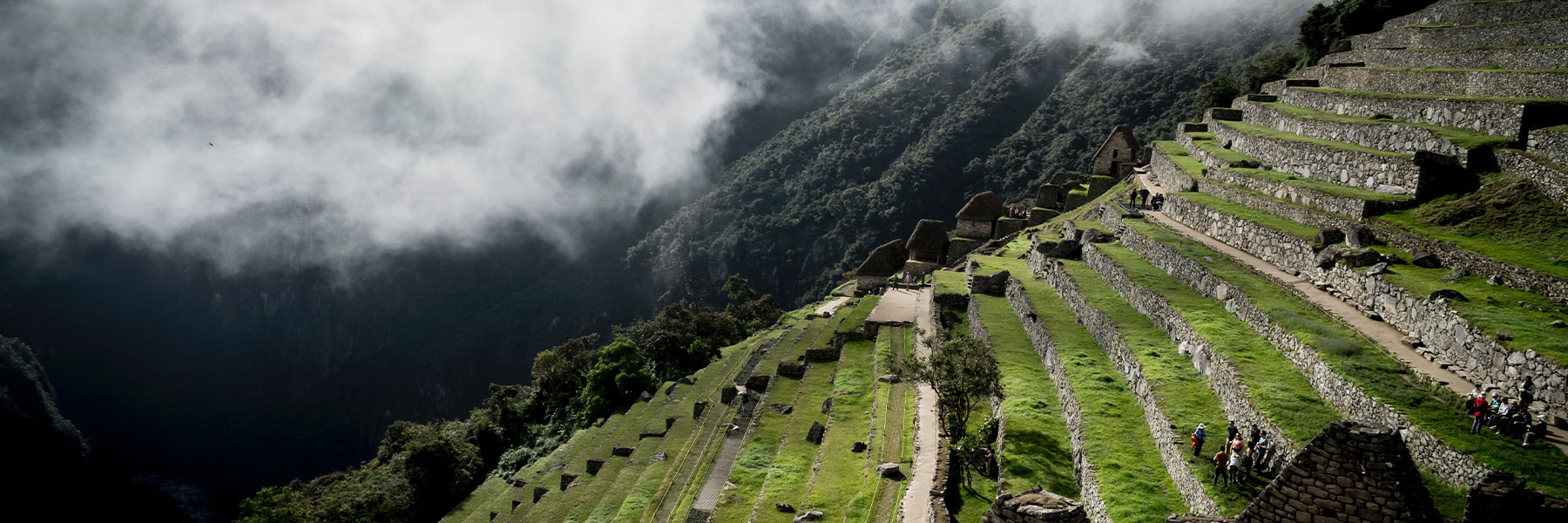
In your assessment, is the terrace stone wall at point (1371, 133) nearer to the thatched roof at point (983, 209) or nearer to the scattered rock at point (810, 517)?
the scattered rock at point (810, 517)

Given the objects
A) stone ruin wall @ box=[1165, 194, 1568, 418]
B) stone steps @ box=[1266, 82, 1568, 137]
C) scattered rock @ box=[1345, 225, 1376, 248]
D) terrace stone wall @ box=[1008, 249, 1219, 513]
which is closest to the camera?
stone ruin wall @ box=[1165, 194, 1568, 418]

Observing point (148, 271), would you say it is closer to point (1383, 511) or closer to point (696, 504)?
point (696, 504)

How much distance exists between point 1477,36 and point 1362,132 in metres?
6.43

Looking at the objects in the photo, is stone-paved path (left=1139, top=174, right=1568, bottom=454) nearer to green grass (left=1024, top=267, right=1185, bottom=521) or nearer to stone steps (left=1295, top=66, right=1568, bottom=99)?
green grass (left=1024, top=267, right=1185, bottom=521)

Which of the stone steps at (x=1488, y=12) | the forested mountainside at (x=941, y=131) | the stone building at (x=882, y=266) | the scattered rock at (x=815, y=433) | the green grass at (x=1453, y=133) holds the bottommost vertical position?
the scattered rock at (x=815, y=433)

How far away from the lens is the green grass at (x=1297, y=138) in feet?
66.9

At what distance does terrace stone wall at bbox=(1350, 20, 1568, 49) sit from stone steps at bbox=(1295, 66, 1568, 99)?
2.02m

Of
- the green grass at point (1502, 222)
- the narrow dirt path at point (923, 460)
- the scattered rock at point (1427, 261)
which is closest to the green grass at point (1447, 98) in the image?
the green grass at point (1502, 222)

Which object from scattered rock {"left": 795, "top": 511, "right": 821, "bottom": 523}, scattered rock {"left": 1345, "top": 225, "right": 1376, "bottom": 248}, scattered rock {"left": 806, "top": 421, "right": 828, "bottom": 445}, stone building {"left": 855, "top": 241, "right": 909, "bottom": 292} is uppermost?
stone building {"left": 855, "top": 241, "right": 909, "bottom": 292}

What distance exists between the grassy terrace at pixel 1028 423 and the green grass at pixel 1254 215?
613cm

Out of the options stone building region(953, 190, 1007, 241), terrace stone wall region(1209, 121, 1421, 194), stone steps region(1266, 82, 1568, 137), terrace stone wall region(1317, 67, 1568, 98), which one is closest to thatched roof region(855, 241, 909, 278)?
stone building region(953, 190, 1007, 241)

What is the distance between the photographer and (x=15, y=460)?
73562 millimetres

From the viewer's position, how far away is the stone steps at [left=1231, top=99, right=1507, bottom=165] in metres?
18.9

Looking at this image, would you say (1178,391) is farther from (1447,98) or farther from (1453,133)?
(1447,98)
